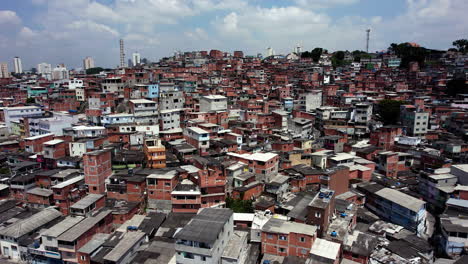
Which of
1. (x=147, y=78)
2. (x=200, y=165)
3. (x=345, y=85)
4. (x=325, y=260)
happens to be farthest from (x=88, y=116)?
(x=345, y=85)

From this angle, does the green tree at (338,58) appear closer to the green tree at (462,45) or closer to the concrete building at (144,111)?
the green tree at (462,45)

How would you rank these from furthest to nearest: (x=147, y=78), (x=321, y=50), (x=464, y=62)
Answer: (x=321, y=50)
(x=464, y=62)
(x=147, y=78)

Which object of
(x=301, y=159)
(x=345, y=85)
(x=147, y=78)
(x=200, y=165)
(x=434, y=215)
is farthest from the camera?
(x=345, y=85)

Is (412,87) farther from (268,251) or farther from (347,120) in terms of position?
(268,251)

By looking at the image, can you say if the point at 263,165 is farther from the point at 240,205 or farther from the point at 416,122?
the point at 416,122

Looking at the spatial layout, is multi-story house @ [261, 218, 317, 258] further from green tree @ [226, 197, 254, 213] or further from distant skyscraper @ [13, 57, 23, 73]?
distant skyscraper @ [13, 57, 23, 73]

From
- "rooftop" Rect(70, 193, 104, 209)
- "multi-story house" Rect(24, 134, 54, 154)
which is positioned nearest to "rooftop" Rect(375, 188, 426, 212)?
"rooftop" Rect(70, 193, 104, 209)
